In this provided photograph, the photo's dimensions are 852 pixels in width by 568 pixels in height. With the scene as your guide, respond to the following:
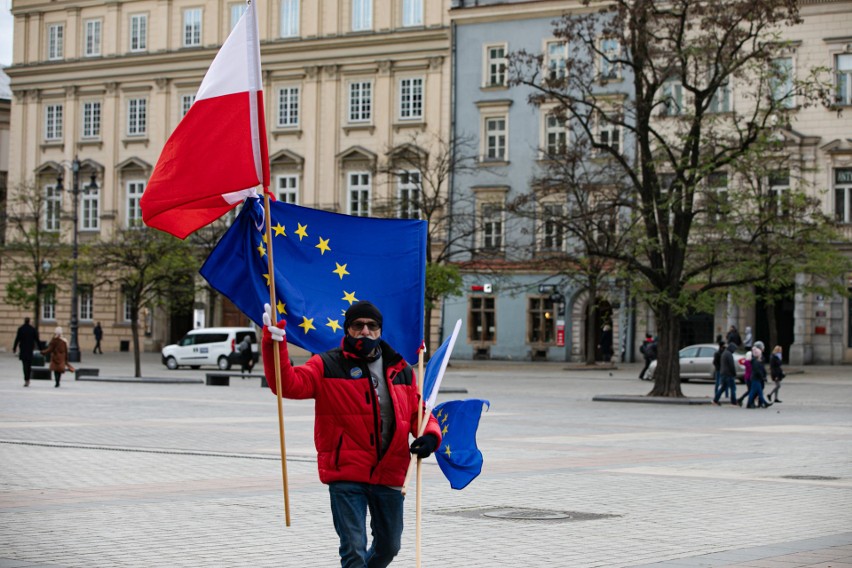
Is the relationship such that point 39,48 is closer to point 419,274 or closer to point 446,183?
point 446,183

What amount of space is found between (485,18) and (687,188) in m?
33.6

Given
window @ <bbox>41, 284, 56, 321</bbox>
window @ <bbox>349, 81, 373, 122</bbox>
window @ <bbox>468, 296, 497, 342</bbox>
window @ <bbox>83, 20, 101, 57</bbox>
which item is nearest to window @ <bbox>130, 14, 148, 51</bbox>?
window @ <bbox>83, 20, 101, 57</bbox>

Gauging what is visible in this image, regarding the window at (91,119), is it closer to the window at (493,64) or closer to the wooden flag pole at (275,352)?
the window at (493,64)

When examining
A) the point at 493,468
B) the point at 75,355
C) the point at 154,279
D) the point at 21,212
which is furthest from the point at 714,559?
the point at 21,212

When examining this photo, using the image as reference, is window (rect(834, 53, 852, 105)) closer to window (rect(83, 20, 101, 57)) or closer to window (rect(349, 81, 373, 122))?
window (rect(349, 81, 373, 122))

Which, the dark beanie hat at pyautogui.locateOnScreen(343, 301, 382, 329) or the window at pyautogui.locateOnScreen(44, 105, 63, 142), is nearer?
the dark beanie hat at pyautogui.locateOnScreen(343, 301, 382, 329)

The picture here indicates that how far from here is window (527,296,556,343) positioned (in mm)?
64688

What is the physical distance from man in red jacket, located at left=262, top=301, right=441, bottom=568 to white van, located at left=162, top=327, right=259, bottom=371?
4774 centimetres

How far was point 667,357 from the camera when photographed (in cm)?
3569

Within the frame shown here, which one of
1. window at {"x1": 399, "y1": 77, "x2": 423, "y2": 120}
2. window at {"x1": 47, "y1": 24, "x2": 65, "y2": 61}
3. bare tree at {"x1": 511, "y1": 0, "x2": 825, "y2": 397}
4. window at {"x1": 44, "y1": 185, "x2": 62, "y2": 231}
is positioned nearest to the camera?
bare tree at {"x1": 511, "y1": 0, "x2": 825, "y2": 397}

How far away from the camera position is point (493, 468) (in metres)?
16.8

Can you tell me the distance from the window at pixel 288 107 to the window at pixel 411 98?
5.67 metres

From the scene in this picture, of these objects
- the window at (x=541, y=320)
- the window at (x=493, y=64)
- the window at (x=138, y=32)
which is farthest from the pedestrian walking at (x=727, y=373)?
the window at (x=138, y=32)

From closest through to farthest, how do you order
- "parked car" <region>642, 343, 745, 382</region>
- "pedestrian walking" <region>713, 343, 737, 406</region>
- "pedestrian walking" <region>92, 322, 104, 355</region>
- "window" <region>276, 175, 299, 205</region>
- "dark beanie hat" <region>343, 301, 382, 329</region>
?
"dark beanie hat" <region>343, 301, 382, 329</region> < "pedestrian walking" <region>713, 343, 737, 406</region> < "parked car" <region>642, 343, 745, 382</region> < "window" <region>276, 175, 299, 205</region> < "pedestrian walking" <region>92, 322, 104, 355</region>
